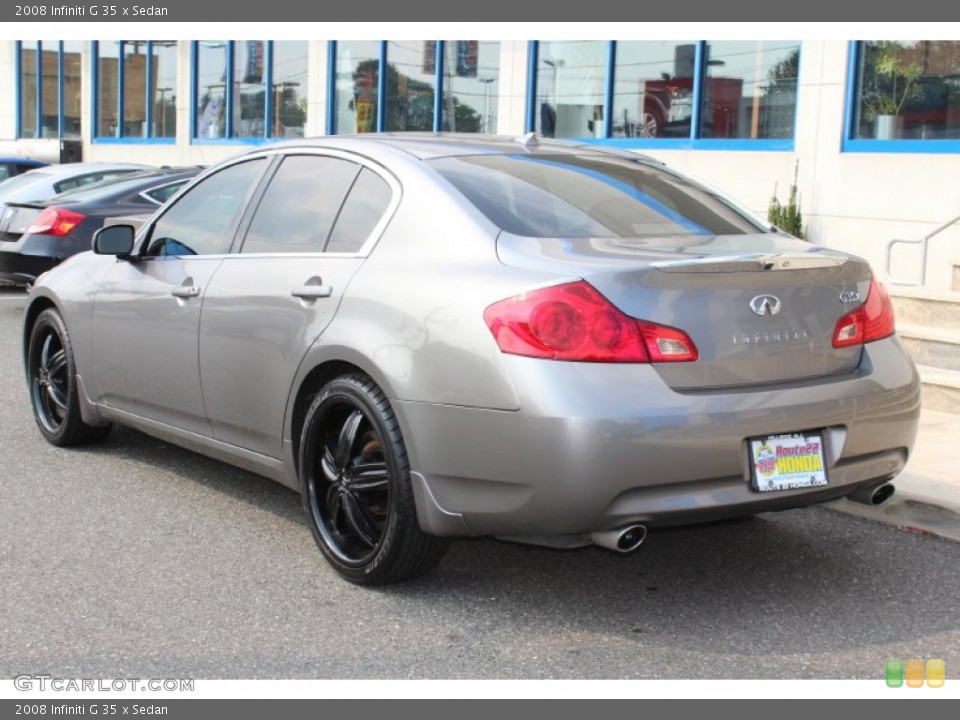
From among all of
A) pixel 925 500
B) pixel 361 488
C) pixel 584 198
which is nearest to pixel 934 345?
pixel 925 500

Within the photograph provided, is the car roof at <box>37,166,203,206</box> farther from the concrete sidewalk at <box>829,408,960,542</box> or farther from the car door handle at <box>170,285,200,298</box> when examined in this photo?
the concrete sidewalk at <box>829,408,960,542</box>

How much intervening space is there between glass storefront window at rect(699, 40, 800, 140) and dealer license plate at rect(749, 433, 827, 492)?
368 inches

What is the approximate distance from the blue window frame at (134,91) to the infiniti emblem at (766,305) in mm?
22667

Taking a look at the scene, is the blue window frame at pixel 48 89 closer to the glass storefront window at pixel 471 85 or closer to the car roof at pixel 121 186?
the glass storefront window at pixel 471 85

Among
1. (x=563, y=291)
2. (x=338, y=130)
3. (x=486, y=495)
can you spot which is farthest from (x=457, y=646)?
(x=338, y=130)

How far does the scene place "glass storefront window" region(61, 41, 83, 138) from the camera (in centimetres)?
2992

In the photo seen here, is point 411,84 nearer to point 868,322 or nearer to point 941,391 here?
point 941,391

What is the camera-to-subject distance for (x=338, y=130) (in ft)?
68.4

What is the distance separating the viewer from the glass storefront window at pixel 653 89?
14508 millimetres

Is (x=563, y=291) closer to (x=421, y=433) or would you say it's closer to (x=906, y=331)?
(x=421, y=433)

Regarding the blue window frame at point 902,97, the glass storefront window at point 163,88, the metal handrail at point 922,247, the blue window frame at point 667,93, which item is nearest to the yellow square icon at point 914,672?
the metal handrail at point 922,247

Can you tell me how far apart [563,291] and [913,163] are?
8.48m

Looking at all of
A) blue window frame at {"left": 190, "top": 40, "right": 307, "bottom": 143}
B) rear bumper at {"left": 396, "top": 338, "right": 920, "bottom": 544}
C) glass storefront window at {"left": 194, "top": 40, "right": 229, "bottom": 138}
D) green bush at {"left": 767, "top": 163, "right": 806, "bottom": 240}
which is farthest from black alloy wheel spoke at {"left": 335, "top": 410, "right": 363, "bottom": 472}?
glass storefront window at {"left": 194, "top": 40, "right": 229, "bottom": 138}

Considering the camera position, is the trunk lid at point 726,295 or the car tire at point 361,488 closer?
the trunk lid at point 726,295
